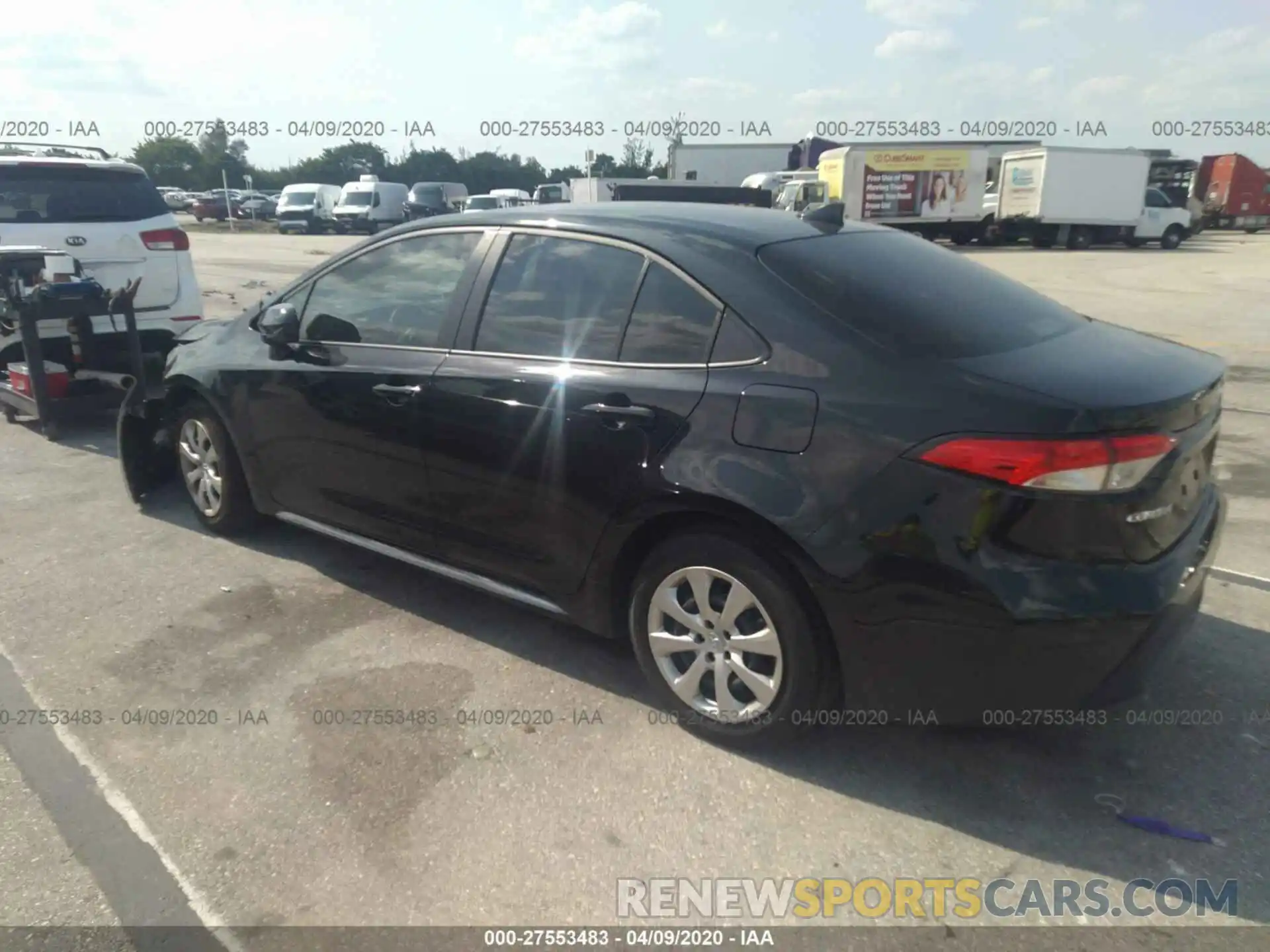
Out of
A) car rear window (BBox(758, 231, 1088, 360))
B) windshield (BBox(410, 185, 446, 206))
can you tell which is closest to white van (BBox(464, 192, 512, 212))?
windshield (BBox(410, 185, 446, 206))

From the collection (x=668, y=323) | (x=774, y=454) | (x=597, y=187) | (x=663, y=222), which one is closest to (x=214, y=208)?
(x=597, y=187)

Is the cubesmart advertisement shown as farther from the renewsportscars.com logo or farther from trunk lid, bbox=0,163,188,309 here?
the renewsportscars.com logo

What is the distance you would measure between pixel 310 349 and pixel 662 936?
9.40ft

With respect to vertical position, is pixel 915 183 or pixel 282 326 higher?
pixel 915 183

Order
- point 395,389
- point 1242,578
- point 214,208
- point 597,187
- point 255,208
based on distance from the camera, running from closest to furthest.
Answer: point 395,389, point 1242,578, point 597,187, point 214,208, point 255,208

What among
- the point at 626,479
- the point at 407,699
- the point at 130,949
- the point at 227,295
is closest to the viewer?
the point at 130,949

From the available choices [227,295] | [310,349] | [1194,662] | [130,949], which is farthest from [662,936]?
[227,295]

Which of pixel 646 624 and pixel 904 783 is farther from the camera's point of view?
pixel 646 624

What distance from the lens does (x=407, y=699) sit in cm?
347

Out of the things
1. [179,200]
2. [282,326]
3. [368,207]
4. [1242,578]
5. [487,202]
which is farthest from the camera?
[179,200]

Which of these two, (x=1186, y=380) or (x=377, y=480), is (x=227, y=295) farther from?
(x=1186, y=380)

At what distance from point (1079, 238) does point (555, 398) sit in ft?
105

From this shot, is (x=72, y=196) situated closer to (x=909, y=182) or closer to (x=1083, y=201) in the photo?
(x=909, y=182)

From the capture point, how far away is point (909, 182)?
30.2m
